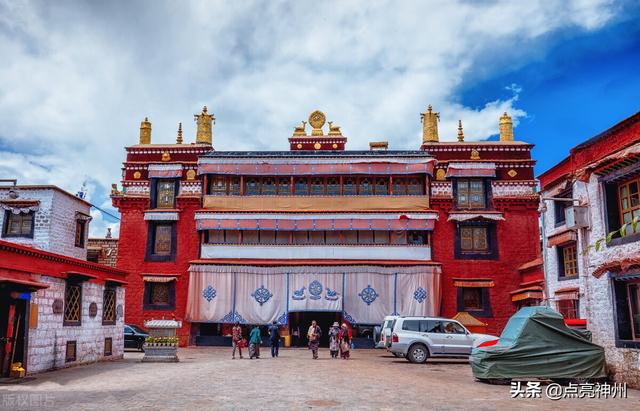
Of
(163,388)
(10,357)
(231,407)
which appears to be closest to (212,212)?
(10,357)

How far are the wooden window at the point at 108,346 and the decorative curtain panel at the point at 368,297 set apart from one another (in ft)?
41.2

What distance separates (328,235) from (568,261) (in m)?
14.2

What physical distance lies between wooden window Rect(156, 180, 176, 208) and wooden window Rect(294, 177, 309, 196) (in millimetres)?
7160

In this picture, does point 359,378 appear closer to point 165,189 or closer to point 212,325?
point 212,325

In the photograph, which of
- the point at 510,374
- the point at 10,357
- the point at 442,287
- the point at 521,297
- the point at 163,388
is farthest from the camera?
the point at 442,287

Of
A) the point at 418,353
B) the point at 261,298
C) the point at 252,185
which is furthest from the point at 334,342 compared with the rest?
the point at 252,185

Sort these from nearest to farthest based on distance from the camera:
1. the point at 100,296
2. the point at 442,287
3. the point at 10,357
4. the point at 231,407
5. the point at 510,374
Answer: the point at 231,407, the point at 510,374, the point at 10,357, the point at 100,296, the point at 442,287

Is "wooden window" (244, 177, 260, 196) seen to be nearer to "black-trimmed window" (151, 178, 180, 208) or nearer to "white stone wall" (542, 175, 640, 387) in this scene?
"black-trimmed window" (151, 178, 180, 208)

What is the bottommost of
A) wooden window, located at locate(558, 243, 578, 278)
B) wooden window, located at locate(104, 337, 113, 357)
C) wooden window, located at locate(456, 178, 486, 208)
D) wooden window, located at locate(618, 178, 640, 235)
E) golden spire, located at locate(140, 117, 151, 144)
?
wooden window, located at locate(104, 337, 113, 357)

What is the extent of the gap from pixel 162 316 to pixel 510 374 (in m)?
22.2

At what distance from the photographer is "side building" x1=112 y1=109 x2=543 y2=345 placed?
102 feet

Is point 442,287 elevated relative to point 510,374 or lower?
elevated

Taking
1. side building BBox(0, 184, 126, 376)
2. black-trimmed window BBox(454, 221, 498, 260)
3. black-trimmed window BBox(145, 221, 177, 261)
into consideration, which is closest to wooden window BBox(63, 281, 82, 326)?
side building BBox(0, 184, 126, 376)

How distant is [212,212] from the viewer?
106 feet
